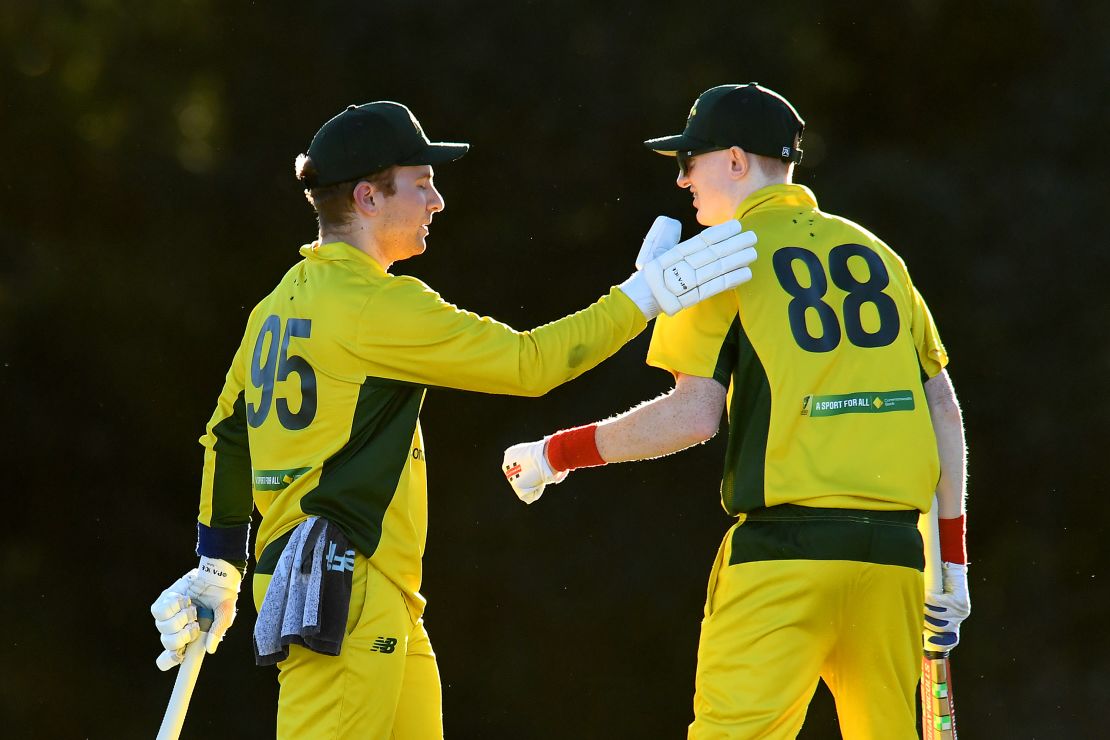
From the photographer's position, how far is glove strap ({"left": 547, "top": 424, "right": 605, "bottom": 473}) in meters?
3.32

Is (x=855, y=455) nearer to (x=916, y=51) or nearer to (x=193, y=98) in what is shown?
(x=916, y=51)

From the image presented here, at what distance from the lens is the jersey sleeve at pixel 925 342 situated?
320 centimetres

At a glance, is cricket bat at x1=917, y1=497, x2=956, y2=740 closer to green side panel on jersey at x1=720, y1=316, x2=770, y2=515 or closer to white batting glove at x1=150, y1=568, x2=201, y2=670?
green side panel on jersey at x1=720, y1=316, x2=770, y2=515

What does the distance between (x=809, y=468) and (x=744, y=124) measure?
0.77 metres

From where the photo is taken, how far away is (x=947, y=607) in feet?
11.2

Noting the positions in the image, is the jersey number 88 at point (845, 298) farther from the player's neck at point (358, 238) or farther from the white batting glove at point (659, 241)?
the player's neck at point (358, 238)

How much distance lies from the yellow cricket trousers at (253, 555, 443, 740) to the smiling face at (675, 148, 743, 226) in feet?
3.51

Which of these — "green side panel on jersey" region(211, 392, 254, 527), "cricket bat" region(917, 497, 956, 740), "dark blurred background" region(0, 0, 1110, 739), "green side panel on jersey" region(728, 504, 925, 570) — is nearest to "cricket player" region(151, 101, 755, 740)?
"green side panel on jersey" region(211, 392, 254, 527)

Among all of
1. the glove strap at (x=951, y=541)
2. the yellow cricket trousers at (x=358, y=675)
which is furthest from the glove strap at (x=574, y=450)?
the glove strap at (x=951, y=541)

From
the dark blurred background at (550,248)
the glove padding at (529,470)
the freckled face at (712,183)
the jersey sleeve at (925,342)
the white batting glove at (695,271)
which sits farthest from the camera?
the dark blurred background at (550,248)

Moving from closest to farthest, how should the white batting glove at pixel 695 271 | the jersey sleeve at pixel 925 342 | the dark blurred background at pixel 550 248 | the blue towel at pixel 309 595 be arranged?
the blue towel at pixel 309 595, the white batting glove at pixel 695 271, the jersey sleeve at pixel 925 342, the dark blurred background at pixel 550 248

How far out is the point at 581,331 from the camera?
3.24 m

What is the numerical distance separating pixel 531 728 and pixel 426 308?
3.44 metres

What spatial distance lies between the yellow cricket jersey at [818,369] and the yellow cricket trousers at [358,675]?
2.39 ft
